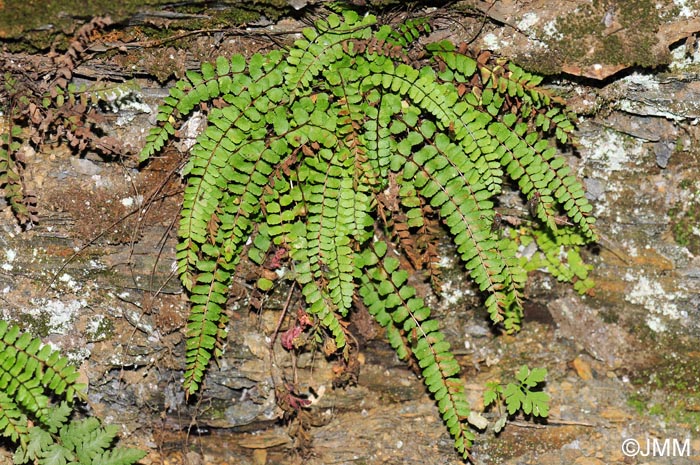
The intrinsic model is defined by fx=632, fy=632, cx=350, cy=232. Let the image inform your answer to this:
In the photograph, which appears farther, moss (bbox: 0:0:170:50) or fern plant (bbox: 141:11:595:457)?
fern plant (bbox: 141:11:595:457)

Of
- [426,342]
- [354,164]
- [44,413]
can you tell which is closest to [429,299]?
[426,342]

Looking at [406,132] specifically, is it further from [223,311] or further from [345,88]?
[223,311]

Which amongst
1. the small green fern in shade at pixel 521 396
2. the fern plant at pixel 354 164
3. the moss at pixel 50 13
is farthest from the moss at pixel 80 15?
the small green fern in shade at pixel 521 396

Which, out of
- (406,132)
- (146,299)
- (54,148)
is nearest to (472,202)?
(406,132)

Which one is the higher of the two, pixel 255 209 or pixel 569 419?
pixel 255 209

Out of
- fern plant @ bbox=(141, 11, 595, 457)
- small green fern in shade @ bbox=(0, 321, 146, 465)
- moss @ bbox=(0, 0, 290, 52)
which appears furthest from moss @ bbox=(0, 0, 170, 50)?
small green fern in shade @ bbox=(0, 321, 146, 465)

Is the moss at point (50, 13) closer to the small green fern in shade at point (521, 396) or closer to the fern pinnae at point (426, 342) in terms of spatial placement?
the fern pinnae at point (426, 342)

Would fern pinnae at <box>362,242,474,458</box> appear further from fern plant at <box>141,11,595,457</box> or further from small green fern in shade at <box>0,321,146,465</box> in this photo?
small green fern in shade at <box>0,321,146,465</box>

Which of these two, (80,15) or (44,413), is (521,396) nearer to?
(44,413)
